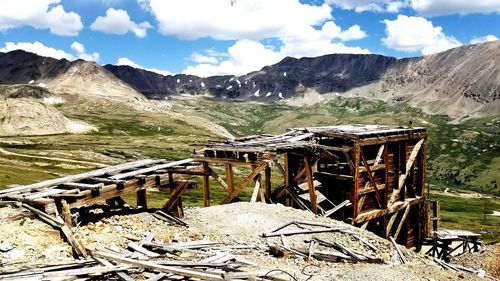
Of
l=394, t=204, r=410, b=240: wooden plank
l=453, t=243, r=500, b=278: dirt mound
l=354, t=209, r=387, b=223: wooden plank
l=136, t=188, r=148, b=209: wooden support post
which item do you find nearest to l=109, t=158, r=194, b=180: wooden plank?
l=136, t=188, r=148, b=209: wooden support post

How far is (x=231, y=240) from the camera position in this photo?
771 inches

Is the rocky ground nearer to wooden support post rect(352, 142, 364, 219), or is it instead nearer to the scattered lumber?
the scattered lumber

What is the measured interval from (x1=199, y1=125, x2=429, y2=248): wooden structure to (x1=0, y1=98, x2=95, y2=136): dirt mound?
161666mm

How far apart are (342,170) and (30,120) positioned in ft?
565

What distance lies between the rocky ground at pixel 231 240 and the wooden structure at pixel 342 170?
4124mm

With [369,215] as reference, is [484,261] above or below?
below

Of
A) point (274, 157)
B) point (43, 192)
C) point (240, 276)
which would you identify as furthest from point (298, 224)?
point (43, 192)

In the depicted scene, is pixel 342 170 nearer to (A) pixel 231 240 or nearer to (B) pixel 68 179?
(A) pixel 231 240

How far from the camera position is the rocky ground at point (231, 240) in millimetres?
15414

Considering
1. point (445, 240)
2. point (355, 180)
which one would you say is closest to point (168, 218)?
point (355, 180)

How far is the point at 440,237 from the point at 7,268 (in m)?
34.4

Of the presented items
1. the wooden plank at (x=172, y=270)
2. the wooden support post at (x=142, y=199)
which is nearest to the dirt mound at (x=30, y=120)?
the wooden support post at (x=142, y=199)

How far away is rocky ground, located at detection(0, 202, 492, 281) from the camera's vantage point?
15414 mm

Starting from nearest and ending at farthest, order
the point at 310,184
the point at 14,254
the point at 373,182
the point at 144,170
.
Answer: the point at 14,254 → the point at 144,170 → the point at 310,184 → the point at 373,182
